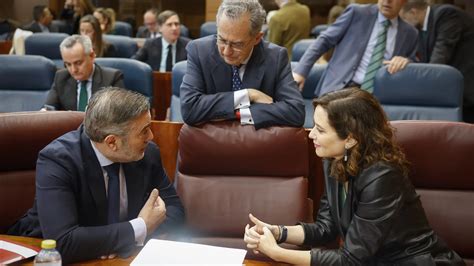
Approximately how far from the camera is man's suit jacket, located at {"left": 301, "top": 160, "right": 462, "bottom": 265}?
6.07 ft

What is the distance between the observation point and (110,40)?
22.2 feet

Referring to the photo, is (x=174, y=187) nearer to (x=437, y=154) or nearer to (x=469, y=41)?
(x=437, y=154)

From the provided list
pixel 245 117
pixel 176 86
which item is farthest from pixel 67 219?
pixel 176 86

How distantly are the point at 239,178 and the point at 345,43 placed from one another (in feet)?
5.34

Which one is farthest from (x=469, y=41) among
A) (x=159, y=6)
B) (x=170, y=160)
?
(x=159, y=6)

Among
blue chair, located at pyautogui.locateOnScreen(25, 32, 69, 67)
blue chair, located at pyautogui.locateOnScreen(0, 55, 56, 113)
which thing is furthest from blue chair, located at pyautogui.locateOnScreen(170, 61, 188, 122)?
blue chair, located at pyautogui.locateOnScreen(25, 32, 69, 67)

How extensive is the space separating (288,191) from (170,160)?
2.29 feet

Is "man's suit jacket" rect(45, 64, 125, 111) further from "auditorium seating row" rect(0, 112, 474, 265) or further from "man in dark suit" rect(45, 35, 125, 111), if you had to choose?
"auditorium seating row" rect(0, 112, 474, 265)

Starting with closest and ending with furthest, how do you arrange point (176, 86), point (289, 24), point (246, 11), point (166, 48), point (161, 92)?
1. point (246, 11)
2. point (176, 86)
3. point (161, 92)
4. point (289, 24)
5. point (166, 48)

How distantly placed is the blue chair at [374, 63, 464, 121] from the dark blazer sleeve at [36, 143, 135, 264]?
210 centimetres

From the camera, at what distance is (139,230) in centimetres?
196

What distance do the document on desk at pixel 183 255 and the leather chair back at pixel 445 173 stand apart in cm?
75

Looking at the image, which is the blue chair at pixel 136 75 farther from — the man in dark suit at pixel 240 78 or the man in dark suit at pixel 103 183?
the man in dark suit at pixel 103 183

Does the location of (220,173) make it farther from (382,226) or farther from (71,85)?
(71,85)
